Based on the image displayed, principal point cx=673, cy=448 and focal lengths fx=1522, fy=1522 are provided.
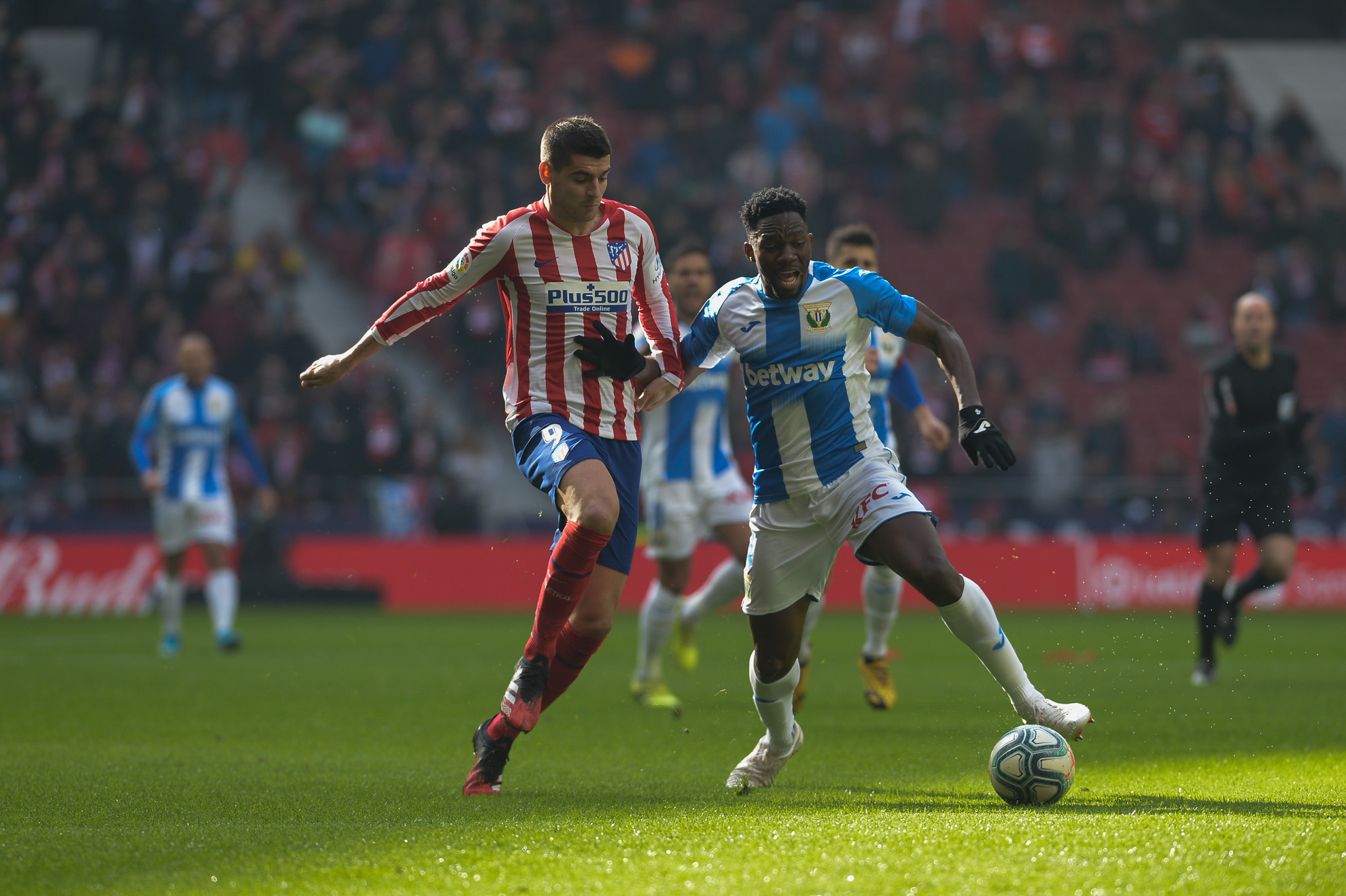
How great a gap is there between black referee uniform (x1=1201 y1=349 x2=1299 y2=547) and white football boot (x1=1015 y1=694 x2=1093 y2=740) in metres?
4.81

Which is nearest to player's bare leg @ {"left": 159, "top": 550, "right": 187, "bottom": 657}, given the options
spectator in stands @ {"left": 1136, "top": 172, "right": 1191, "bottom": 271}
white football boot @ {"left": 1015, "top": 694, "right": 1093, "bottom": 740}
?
white football boot @ {"left": 1015, "top": 694, "right": 1093, "bottom": 740}

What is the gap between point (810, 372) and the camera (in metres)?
5.30

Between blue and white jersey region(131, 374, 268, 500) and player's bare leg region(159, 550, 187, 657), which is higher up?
blue and white jersey region(131, 374, 268, 500)

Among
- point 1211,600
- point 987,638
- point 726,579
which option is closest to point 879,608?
point 726,579

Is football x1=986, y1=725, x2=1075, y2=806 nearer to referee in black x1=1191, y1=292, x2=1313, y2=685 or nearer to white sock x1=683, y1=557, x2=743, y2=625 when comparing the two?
white sock x1=683, y1=557, x2=743, y2=625

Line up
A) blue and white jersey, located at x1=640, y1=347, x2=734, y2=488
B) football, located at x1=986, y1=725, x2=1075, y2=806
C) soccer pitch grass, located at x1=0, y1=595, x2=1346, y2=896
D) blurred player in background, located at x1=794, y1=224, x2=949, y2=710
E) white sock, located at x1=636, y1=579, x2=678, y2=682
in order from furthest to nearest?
blue and white jersey, located at x1=640, y1=347, x2=734, y2=488 < white sock, located at x1=636, y1=579, x2=678, y2=682 < blurred player in background, located at x1=794, y1=224, x2=949, y2=710 < football, located at x1=986, y1=725, x2=1075, y2=806 < soccer pitch grass, located at x1=0, y1=595, x2=1346, y2=896

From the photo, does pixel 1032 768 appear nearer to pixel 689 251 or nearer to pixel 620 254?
pixel 620 254

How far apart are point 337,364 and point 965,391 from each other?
221 centimetres

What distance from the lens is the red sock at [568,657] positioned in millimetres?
5551

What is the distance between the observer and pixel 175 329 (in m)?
18.5

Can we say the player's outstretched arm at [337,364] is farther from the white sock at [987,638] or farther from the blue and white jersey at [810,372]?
the white sock at [987,638]

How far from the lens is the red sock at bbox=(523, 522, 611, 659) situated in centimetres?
512

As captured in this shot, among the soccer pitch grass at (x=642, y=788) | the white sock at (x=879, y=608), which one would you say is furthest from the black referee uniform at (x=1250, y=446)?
the white sock at (x=879, y=608)

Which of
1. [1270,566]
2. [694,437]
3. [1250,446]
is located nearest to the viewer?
[694,437]
